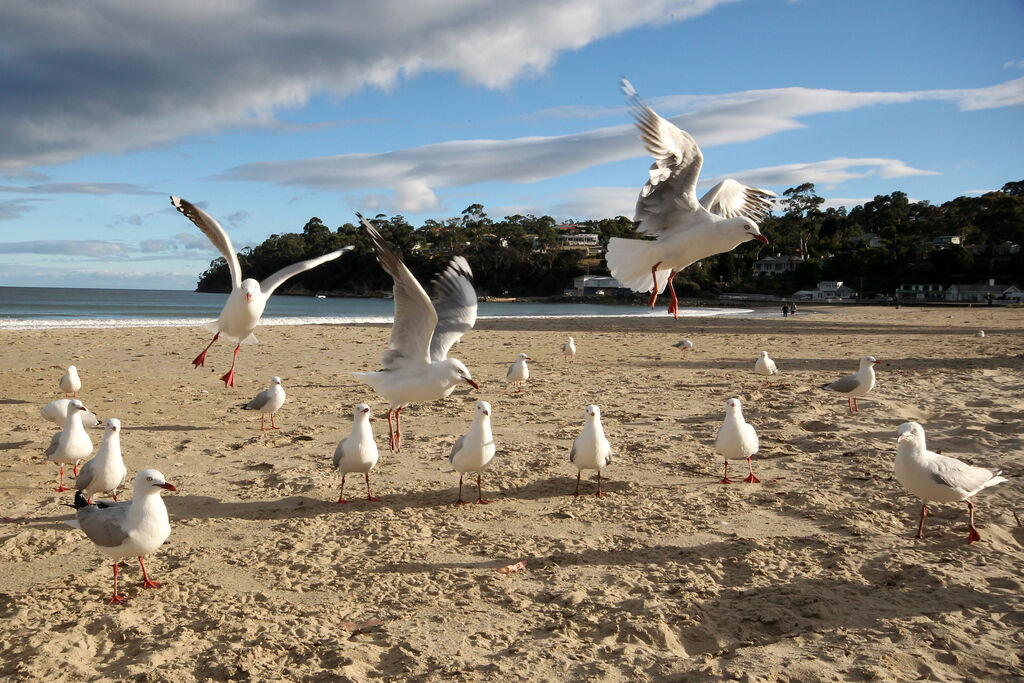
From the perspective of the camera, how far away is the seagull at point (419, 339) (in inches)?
262

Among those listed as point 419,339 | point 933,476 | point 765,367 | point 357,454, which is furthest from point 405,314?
point 765,367

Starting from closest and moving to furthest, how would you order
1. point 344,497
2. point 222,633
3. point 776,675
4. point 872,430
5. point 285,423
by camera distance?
point 776,675 → point 222,633 → point 344,497 → point 872,430 → point 285,423

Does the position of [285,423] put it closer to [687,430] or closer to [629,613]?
[687,430]

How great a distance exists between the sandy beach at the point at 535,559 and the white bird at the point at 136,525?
0.23m

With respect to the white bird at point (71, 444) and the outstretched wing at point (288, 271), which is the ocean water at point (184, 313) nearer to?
the outstretched wing at point (288, 271)

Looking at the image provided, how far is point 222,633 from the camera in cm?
379

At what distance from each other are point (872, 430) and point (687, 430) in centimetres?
215

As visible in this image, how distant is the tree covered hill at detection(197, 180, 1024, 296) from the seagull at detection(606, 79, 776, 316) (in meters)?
57.7

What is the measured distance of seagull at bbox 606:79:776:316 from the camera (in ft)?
19.9

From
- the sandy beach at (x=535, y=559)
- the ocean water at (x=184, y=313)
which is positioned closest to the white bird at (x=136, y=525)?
the sandy beach at (x=535, y=559)

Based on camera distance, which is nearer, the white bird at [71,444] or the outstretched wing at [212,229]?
the white bird at [71,444]

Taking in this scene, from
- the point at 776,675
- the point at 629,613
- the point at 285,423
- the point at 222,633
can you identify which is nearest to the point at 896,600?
the point at 776,675

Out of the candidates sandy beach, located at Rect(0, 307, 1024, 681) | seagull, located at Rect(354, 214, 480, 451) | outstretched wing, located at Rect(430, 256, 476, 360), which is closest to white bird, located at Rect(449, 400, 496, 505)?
sandy beach, located at Rect(0, 307, 1024, 681)

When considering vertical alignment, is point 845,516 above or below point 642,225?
below
